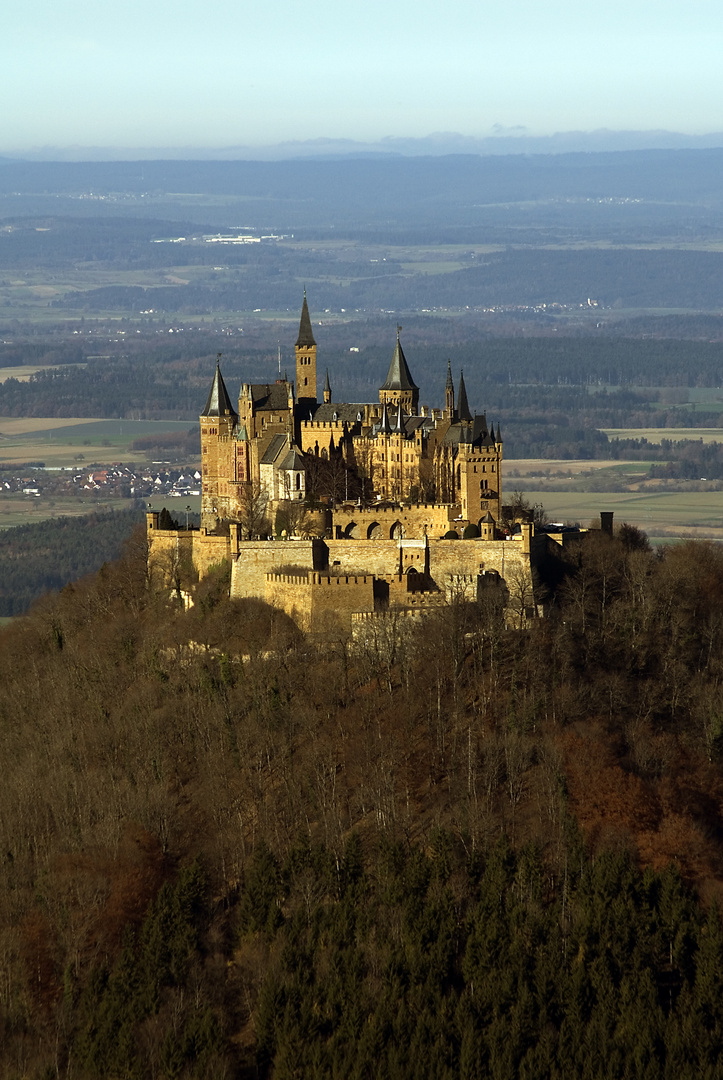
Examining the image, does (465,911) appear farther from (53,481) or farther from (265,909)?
(53,481)

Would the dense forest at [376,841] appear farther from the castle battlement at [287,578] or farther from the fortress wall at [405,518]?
the fortress wall at [405,518]

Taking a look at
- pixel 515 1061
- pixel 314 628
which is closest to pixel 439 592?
pixel 314 628

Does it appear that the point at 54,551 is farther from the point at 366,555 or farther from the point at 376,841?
the point at 376,841

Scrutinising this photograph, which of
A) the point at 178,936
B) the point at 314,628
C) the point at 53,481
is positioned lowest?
the point at 53,481

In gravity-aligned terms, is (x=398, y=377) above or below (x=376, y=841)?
above

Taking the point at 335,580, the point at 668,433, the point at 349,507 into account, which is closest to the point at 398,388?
the point at 349,507
